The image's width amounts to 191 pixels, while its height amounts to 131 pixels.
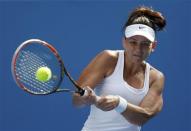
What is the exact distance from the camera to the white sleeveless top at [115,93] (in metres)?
2.12

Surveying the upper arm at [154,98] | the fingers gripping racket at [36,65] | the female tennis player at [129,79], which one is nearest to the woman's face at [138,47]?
the female tennis player at [129,79]

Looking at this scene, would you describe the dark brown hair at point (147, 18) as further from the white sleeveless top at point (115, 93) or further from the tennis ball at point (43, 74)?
the tennis ball at point (43, 74)

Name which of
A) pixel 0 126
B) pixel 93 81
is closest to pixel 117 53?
pixel 93 81

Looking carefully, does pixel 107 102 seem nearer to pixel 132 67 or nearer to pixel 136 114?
pixel 136 114

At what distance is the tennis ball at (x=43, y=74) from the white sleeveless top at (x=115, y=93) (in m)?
0.24

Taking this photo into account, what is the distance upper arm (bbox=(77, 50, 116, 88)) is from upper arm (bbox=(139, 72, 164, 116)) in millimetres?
211

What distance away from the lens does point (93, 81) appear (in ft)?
6.84

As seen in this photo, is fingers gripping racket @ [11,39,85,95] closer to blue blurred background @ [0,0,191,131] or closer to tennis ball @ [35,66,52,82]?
tennis ball @ [35,66,52,82]

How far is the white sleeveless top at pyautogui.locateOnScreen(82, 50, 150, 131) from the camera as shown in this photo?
83.5 inches

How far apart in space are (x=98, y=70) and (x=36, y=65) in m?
0.27

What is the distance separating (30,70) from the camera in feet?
6.99

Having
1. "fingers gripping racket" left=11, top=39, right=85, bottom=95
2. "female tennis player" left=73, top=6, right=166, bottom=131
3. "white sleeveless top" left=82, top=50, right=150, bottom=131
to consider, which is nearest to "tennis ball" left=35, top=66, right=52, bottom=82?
"fingers gripping racket" left=11, top=39, right=85, bottom=95

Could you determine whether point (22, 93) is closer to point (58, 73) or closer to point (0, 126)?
point (0, 126)

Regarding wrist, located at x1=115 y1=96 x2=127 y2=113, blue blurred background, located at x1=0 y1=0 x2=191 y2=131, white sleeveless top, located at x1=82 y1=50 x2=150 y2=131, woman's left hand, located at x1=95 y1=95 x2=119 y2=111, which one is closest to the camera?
woman's left hand, located at x1=95 y1=95 x2=119 y2=111
